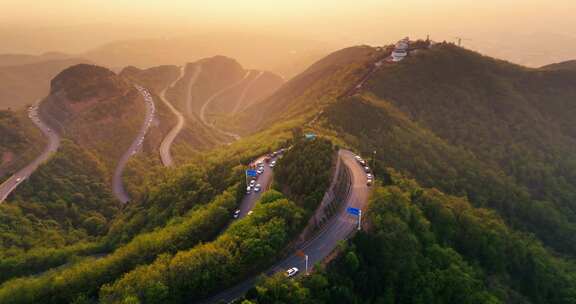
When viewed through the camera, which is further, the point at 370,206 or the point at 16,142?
the point at 16,142

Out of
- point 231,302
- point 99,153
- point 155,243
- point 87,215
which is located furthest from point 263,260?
point 99,153

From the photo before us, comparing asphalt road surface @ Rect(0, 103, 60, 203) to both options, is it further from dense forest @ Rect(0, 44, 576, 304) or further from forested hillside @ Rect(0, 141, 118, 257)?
dense forest @ Rect(0, 44, 576, 304)

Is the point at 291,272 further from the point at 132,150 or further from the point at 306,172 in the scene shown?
the point at 132,150

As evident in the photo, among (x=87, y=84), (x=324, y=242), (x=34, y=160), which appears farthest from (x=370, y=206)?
(x=87, y=84)

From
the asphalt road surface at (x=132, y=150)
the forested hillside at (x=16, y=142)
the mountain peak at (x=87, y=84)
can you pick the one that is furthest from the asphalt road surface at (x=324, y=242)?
the mountain peak at (x=87, y=84)

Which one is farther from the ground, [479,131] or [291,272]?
[479,131]

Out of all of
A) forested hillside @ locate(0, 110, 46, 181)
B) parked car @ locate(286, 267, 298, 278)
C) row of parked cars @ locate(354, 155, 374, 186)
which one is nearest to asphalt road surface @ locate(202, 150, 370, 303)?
parked car @ locate(286, 267, 298, 278)

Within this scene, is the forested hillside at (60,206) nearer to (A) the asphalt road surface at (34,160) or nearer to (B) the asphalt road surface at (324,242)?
(A) the asphalt road surface at (34,160)

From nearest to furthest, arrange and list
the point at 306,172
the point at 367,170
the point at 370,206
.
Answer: the point at 370,206 → the point at 306,172 → the point at 367,170
